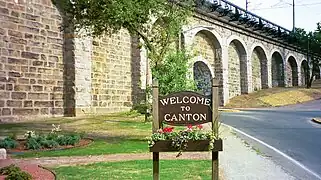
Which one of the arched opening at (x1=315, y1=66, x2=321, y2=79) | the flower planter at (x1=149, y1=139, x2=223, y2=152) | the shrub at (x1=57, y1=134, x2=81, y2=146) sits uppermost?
the arched opening at (x1=315, y1=66, x2=321, y2=79)

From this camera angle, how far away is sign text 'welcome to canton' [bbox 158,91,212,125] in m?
6.02

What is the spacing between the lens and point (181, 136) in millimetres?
5969

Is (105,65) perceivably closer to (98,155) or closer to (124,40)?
(124,40)

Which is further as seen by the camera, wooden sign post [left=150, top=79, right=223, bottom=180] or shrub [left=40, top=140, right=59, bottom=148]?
shrub [left=40, top=140, right=59, bottom=148]

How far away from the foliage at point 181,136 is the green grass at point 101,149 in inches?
176

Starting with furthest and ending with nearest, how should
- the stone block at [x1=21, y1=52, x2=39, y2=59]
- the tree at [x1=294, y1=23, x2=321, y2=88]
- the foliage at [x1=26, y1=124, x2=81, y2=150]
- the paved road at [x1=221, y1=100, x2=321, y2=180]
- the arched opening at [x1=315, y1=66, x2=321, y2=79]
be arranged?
the arched opening at [x1=315, y1=66, x2=321, y2=79] → the tree at [x1=294, y1=23, x2=321, y2=88] → the stone block at [x1=21, y1=52, x2=39, y2=59] → the foliage at [x1=26, y1=124, x2=81, y2=150] → the paved road at [x1=221, y1=100, x2=321, y2=180]

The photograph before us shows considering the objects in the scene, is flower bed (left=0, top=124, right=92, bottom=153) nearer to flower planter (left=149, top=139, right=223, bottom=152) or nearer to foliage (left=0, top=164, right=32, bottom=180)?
foliage (left=0, top=164, right=32, bottom=180)

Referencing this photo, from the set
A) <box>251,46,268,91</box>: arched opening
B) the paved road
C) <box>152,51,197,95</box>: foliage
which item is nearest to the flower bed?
<box>152,51,197,95</box>: foliage

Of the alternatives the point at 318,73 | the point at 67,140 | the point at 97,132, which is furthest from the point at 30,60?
the point at 318,73

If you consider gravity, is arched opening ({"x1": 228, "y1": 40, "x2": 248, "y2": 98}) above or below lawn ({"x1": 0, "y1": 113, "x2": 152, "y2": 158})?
above

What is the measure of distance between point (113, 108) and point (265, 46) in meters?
25.2

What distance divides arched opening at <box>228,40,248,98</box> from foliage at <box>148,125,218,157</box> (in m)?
31.5

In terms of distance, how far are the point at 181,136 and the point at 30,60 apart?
13.9 meters

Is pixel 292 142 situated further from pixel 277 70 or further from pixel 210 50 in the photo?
pixel 277 70
